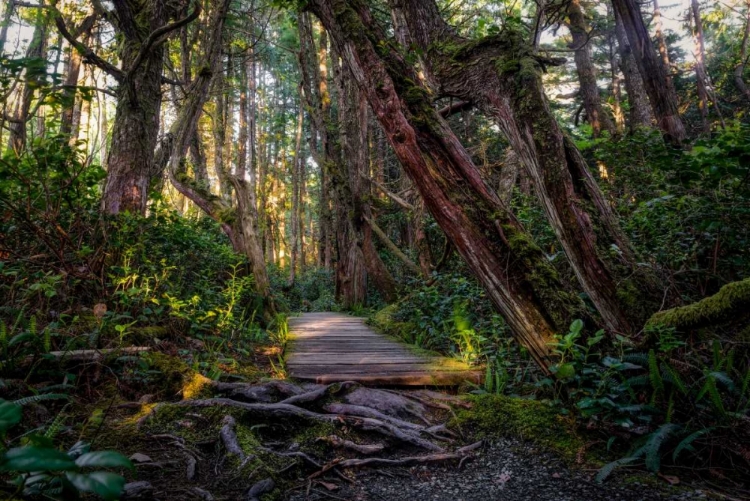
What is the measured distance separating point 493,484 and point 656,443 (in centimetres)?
93

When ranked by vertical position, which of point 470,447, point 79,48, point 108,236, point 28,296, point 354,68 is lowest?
point 470,447

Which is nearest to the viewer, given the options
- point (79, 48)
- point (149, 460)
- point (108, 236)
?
point (149, 460)

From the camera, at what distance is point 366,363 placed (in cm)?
479

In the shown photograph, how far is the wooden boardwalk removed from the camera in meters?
4.22

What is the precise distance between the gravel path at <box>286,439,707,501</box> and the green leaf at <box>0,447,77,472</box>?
136 centimetres

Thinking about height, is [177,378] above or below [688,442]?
above

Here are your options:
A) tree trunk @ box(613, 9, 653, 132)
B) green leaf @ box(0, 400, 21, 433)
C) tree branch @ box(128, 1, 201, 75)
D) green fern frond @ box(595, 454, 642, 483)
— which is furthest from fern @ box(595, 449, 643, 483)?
tree trunk @ box(613, 9, 653, 132)

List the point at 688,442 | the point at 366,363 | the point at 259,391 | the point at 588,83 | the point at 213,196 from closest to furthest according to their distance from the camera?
the point at 688,442
the point at 259,391
the point at 366,363
the point at 213,196
the point at 588,83

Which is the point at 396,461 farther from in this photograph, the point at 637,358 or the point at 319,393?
the point at 637,358

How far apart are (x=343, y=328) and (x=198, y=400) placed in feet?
16.9

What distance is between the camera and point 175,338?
4.73 meters

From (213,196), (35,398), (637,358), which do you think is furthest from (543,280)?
(213,196)

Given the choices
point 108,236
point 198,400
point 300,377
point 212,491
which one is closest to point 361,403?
point 300,377

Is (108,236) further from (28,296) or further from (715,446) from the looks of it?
(715,446)
